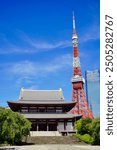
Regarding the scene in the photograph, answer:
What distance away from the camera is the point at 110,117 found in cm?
246

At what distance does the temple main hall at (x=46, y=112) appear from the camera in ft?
148

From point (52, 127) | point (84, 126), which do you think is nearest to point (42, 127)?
point (52, 127)

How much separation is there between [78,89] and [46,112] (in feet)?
56.8

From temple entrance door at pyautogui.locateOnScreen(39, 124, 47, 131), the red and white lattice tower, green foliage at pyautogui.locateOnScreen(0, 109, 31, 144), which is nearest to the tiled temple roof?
temple entrance door at pyautogui.locateOnScreen(39, 124, 47, 131)

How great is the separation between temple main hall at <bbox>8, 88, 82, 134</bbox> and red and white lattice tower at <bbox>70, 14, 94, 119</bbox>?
36.4 feet

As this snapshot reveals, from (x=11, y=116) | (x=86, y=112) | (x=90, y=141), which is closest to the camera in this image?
(x=11, y=116)

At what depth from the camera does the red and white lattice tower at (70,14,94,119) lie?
60.3 m

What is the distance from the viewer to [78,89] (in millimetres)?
63188

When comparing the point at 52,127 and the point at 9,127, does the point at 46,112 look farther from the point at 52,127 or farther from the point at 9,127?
the point at 9,127

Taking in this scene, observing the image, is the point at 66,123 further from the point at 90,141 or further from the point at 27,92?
the point at 90,141

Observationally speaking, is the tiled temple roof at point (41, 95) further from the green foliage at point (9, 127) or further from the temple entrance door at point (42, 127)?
the green foliage at point (9, 127)

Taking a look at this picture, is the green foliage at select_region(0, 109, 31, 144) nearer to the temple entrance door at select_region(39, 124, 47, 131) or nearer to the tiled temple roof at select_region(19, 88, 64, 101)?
the temple entrance door at select_region(39, 124, 47, 131)

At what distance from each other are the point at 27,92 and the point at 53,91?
459cm

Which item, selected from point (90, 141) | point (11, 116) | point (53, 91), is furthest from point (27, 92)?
point (11, 116)
